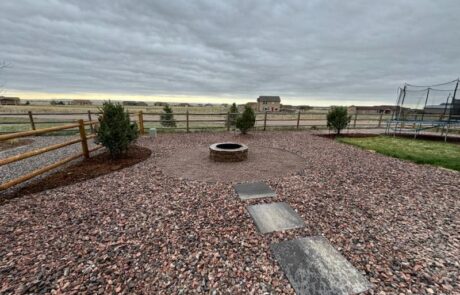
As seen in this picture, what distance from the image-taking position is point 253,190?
3982 mm

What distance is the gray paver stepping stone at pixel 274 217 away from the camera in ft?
9.18

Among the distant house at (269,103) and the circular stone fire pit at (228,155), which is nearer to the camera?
the circular stone fire pit at (228,155)

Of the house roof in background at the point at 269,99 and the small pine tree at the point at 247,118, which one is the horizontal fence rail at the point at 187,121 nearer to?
the small pine tree at the point at 247,118

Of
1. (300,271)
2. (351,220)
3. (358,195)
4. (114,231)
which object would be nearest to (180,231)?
(114,231)

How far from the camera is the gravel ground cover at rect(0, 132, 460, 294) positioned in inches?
76.9

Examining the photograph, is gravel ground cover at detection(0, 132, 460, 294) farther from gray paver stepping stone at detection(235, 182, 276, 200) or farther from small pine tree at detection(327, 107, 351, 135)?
small pine tree at detection(327, 107, 351, 135)

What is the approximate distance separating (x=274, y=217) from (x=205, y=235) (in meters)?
1.09

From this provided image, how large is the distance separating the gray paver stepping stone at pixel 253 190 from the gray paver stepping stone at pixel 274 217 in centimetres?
36

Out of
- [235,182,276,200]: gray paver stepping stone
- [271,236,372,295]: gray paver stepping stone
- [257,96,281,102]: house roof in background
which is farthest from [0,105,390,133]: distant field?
[257,96,281,102]: house roof in background

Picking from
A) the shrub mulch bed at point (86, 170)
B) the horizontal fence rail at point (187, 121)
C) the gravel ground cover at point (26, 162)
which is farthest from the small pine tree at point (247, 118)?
the gravel ground cover at point (26, 162)

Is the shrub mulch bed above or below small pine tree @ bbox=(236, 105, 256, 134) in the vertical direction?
below

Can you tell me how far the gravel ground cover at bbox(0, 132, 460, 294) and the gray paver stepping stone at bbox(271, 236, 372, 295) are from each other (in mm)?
102

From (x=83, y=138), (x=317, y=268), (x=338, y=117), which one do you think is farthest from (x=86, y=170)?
(x=338, y=117)

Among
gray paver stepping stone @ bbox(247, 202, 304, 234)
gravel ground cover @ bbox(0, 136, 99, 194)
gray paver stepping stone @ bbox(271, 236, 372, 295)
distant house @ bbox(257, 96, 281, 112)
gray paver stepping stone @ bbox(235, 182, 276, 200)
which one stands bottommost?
gray paver stepping stone @ bbox(271, 236, 372, 295)
